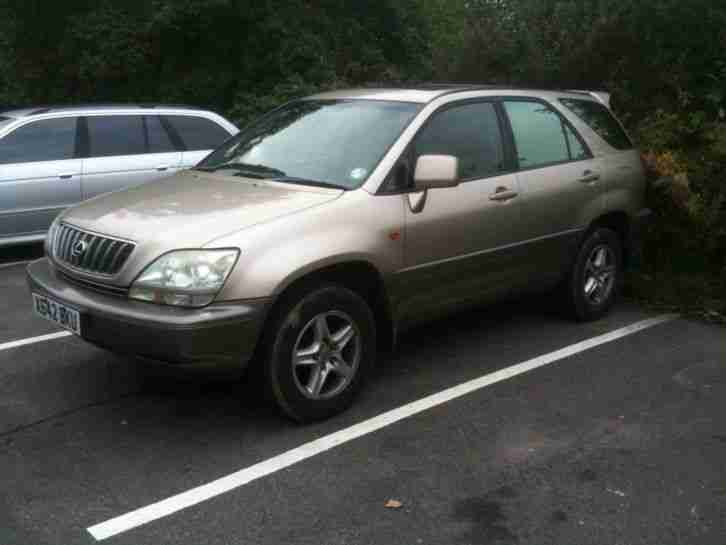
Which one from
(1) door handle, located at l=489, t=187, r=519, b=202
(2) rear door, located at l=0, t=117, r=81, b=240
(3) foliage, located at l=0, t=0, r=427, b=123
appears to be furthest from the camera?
(3) foliage, located at l=0, t=0, r=427, b=123

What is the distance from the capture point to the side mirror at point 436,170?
4.71 meters

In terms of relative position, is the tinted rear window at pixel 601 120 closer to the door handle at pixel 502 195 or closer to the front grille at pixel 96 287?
the door handle at pixel 502 195

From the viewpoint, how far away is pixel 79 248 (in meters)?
4.50

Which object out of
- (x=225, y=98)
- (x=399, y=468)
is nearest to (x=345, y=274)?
(x=399, y=468)

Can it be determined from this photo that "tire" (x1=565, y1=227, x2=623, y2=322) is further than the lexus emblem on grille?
Yes

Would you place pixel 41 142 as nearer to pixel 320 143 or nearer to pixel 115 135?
pixel 115 135

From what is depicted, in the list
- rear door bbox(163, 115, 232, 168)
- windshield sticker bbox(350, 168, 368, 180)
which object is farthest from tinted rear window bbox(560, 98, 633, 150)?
rear door bbox(163, 115, 232, 168)

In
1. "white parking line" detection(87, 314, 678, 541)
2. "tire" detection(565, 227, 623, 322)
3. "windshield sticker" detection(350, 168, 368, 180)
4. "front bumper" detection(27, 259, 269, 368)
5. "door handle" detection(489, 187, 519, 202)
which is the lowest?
"white parking line" detection(87, 314, 678, 541)

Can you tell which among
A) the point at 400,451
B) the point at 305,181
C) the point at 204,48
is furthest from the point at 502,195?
the point at 204,48

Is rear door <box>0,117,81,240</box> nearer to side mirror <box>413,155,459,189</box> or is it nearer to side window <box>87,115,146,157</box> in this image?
side window <box>87,115,146,157</box>

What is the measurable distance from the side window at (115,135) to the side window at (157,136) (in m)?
0.08

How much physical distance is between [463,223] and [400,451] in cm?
149

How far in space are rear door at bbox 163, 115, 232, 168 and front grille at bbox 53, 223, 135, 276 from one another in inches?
179

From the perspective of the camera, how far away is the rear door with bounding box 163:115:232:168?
9.23 meters
